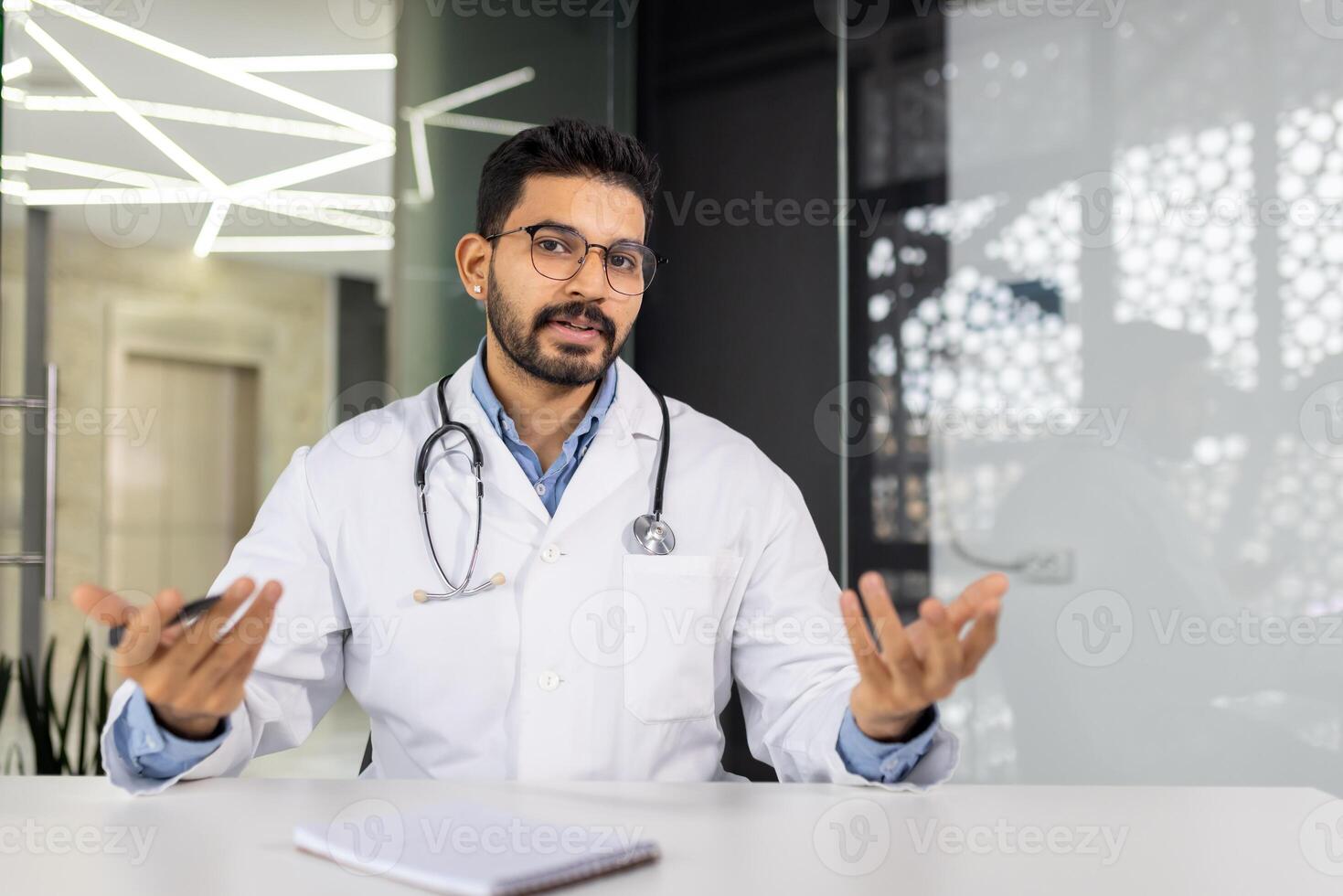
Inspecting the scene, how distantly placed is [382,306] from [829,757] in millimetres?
2012

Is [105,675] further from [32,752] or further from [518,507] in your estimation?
[518,507]

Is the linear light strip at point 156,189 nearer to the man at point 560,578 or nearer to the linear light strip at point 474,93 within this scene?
→ the linear light strip at point 474,93

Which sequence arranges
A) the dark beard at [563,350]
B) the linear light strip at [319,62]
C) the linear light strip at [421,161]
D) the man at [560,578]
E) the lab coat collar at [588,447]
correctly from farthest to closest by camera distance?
the linear light strip at [421,161], the linear light strip at [319,62], the dark beard at [563,350], the lab coat collar at [588,447], the man at [560,578]

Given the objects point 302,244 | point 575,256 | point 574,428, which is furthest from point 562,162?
point 302,244

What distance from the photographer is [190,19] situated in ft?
8.62

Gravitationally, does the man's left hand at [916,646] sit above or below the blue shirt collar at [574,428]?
below

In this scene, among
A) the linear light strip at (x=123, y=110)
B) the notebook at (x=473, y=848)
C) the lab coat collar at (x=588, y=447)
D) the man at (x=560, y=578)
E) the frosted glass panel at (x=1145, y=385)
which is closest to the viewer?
the notebook at (x=473, y=848)

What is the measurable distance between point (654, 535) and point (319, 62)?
1846mm

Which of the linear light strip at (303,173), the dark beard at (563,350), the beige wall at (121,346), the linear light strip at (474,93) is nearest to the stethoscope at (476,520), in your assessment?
the dark beard at (563,350)

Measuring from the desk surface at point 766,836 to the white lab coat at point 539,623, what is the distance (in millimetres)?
229

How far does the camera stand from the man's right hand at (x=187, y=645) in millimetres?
1044

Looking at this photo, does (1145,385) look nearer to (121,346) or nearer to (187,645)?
(187,645)

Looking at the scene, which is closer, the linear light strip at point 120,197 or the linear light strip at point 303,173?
the linear light strip at point 120,197

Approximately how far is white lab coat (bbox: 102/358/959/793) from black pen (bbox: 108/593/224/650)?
1.10 feet
